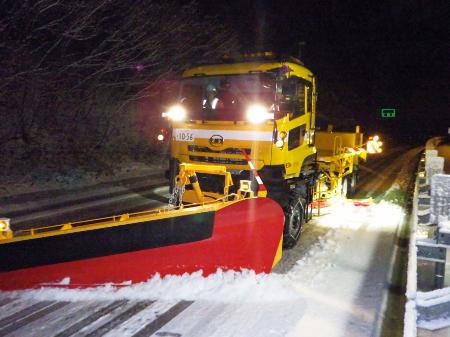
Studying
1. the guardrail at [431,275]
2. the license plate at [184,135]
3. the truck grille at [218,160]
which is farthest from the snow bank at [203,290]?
the license plate at [184,135]

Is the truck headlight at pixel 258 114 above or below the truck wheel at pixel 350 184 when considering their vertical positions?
above

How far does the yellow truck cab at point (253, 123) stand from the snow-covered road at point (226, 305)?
1.39 meters

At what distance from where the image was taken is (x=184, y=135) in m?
6.89

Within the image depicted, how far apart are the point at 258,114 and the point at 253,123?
155 mm

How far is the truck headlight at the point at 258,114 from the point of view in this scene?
6156 millimetres

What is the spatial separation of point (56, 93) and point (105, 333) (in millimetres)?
12610

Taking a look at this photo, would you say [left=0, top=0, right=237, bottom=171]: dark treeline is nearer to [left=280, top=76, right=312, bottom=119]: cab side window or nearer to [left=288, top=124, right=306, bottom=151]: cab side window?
[left=280, top=76, right=312, bottom=119]: cab side window

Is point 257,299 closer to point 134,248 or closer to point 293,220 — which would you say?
point 134,248

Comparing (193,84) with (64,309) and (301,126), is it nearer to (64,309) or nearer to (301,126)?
(301,126)

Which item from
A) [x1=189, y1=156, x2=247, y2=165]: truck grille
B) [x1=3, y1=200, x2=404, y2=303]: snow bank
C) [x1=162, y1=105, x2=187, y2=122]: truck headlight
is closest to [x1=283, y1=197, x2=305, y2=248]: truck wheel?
[x1=189, y1=156, x2=247, y2=165]: truck grille

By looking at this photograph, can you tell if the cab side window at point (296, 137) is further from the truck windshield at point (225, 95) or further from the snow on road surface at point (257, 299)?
the snow on road surface at point (257, 299)

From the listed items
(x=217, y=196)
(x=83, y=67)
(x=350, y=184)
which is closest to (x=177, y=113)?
(x=217, y=196)

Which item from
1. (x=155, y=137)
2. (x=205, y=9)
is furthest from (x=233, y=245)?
(x=205, y=9)

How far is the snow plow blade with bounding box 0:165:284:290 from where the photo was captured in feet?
14.4
